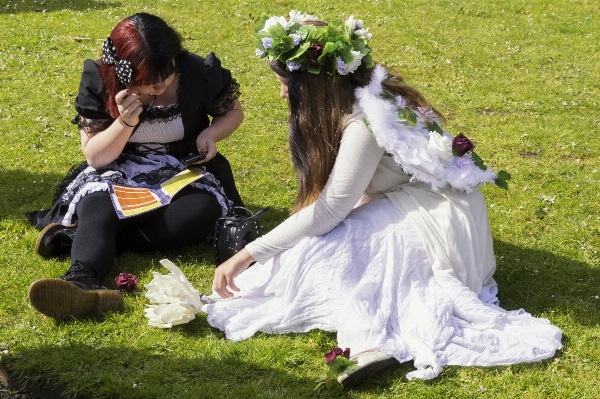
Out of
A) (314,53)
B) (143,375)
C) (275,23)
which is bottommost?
(143,375)

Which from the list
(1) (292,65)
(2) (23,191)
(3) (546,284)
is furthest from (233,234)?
(2) (23,191)

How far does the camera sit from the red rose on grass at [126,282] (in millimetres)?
4215

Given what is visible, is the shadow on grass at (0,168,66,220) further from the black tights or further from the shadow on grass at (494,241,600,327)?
the shadow on grass at (494,241,600,327)

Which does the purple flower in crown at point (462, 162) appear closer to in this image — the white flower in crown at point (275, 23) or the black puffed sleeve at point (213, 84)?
the white flower in crown at point (275, 23)

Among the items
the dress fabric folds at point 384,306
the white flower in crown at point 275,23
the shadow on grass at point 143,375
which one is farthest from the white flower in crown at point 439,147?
the shadow on grass at point 143,375

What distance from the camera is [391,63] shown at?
890 centimetres

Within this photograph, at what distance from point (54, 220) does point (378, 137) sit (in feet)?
7.38

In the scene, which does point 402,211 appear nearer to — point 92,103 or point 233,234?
point 233,234

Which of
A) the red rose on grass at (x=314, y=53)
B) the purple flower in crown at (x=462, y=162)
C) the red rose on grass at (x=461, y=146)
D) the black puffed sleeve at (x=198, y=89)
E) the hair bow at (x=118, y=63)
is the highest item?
the red rose on grass at (x=314, y=53)

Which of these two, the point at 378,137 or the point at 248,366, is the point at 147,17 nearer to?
the point at 378,137

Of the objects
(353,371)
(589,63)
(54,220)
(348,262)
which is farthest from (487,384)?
(589,63)

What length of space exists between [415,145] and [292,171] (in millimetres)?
2420

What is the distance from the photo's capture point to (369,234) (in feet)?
12.4

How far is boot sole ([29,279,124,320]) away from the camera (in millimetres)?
3703
